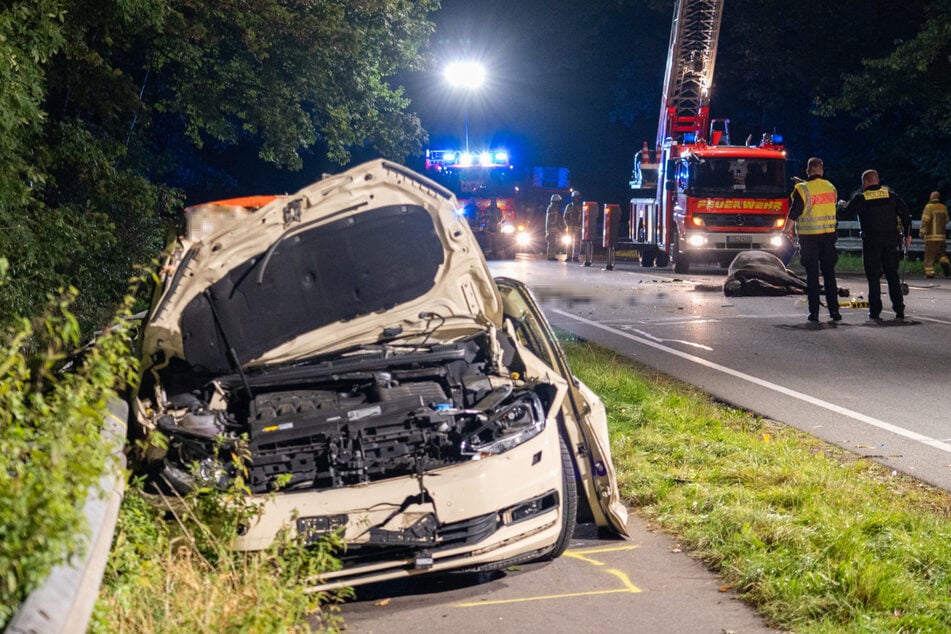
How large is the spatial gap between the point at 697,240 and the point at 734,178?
1494 millimetres

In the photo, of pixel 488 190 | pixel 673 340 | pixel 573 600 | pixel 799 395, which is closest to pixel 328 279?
pixel 573 600

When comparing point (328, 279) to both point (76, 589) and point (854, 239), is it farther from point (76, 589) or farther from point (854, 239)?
point (854, 239)

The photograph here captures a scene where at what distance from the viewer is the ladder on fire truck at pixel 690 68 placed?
2711 cm

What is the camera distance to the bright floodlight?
44.7 m

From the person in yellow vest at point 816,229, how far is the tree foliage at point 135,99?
28.0 ft

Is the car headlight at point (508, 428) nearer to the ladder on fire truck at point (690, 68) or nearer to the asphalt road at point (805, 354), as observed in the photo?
the asphalt road at point (805, 354)

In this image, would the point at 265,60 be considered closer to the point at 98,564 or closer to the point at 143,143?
the point at 143,143

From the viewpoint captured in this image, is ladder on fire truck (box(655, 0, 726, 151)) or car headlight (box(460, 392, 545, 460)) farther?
ladder on fire truck (box(655, 0, 726, 151))

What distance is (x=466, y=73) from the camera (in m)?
44.8

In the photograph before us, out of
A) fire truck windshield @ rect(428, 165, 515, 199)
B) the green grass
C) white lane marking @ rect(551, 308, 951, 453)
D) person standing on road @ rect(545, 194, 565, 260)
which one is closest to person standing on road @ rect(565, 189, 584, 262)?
person standing on road @ rect(545, 194, 565, 260)

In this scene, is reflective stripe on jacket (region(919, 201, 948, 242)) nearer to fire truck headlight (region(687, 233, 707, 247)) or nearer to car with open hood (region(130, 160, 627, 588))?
fire truck headlight (region(687, 233, 707, 247))

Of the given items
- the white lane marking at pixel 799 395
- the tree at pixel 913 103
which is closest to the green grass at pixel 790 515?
the white lane marking at pixel 799 395

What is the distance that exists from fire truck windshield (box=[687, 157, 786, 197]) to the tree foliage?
731 centimetres

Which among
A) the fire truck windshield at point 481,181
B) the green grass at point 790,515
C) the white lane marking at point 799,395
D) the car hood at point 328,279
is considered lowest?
the green grass at point 790,515
